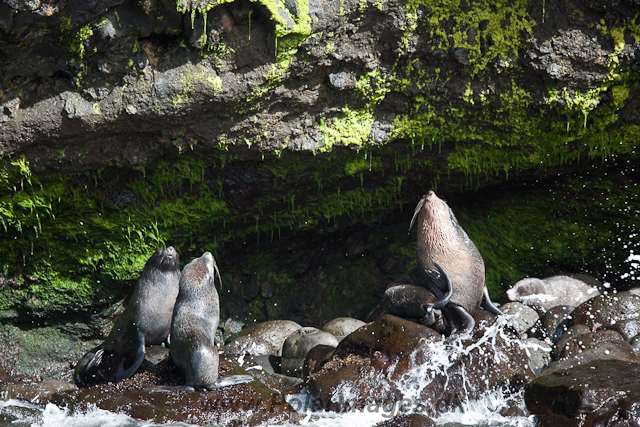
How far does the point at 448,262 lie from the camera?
6.93 m

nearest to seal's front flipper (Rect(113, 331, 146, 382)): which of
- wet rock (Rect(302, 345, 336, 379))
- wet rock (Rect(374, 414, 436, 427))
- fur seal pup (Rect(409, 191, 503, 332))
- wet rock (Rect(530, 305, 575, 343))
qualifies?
wet rock (Rect(302, 345, 336, 379))

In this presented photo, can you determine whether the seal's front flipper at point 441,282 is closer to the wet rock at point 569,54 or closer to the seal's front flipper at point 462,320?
the seal's front flipper at point 462,320

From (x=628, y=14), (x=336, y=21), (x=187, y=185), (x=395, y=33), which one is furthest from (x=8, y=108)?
(x=628, y=14)

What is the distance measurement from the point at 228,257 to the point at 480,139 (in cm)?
382

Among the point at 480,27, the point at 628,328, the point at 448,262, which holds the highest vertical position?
the point at 480,27

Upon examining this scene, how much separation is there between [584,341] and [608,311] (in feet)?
2.76

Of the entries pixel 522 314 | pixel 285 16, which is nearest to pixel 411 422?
pixel 522 314

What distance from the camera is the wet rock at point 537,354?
21.8 ft

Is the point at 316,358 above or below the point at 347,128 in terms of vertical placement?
below

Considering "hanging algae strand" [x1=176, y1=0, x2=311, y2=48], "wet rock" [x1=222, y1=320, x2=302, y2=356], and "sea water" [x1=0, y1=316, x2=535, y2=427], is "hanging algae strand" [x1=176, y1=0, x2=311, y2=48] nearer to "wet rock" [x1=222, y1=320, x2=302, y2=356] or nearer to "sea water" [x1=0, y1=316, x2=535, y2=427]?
"sea water" [x1=0, y1=316, x2=535, y2=427]

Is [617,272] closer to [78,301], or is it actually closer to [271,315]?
[271,315]

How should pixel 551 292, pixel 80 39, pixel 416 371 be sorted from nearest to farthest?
pixel 416 371 → pixel 80 39 → pixel 551 292

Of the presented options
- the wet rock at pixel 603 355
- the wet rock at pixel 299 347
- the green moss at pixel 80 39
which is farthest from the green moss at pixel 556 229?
the green moss at pixel 80 39

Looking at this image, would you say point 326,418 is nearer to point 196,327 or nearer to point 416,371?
point 416,371
